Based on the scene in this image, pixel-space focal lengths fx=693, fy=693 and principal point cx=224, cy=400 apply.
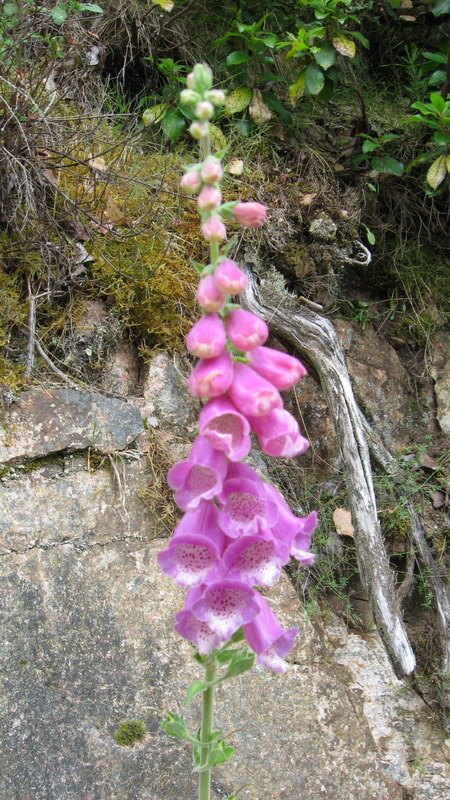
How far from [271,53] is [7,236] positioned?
1.80 metres

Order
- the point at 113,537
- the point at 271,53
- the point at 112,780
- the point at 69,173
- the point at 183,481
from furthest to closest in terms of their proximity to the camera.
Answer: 1. the point at 271,53
2. the point at 69,173
3. the point at 113,537
4. the point at 112,780
5. the point at 183,481

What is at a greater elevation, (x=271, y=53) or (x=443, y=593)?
(x=271, y=53)

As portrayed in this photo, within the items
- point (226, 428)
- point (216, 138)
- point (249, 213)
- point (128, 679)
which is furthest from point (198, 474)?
point (216, 138)

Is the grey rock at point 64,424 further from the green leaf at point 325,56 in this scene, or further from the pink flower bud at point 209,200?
the green leaf at point 325,56

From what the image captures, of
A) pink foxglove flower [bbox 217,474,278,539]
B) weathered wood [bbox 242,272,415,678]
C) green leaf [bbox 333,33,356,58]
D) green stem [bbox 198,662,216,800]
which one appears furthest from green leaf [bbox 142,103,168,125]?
green stem [bbox 198,662,216,800]

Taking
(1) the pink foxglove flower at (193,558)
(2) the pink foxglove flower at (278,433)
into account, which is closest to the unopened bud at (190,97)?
(2) the pink foxglove flower at (278,433)

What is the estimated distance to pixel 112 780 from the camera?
2240 millimetres

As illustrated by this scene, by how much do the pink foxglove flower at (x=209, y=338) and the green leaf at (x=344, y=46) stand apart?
7.84 feet

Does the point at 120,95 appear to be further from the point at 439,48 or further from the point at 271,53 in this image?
the point at 439,48

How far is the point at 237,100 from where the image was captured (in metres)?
3.49

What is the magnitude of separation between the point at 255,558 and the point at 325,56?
2.73 meters

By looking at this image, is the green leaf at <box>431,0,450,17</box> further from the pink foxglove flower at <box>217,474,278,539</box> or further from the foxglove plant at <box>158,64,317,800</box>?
the pink foxglove flower at <box>217,474,278,539</box>

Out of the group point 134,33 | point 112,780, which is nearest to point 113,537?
point 112,780

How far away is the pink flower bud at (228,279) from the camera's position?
1.42 metres
